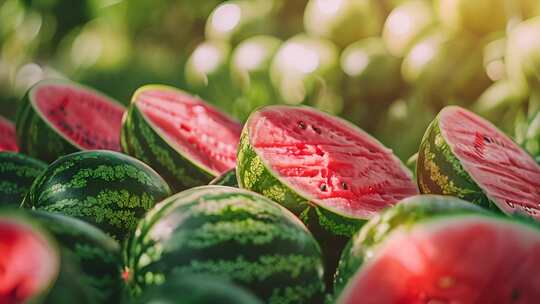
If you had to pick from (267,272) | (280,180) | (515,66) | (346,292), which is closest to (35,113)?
(280,180)

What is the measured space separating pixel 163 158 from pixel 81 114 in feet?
2.19

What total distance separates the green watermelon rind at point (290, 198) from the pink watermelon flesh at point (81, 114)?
93cm

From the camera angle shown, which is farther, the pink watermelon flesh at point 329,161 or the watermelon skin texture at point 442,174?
the pink watermelon flesh at point 329,161

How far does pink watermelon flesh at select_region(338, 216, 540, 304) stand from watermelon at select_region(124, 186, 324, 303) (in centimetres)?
23

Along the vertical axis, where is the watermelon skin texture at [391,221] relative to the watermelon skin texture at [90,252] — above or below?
above

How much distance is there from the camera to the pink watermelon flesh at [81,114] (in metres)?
2.78

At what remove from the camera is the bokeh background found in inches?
148

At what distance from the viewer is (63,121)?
281cm

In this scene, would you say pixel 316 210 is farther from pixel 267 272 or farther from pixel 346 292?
pixel 346 292

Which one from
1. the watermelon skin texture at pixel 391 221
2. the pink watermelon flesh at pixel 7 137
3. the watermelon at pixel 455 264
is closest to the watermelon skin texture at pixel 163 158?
the pink watermelon flesh at pixel 7 137

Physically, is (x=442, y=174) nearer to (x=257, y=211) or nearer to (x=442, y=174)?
(x=442, y=174)

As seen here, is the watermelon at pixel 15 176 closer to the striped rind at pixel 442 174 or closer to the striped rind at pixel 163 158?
the striped rind at pixel 163 158

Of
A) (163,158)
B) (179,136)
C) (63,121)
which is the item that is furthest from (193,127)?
(63,121)

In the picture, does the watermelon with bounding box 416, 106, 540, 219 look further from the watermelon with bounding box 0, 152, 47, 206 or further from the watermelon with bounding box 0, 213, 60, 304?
the watermelon with bounding box 0, 152, 47, 206
